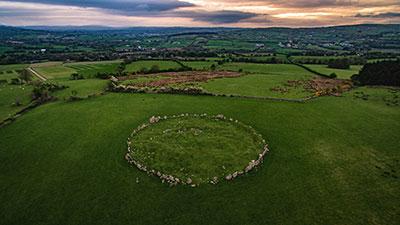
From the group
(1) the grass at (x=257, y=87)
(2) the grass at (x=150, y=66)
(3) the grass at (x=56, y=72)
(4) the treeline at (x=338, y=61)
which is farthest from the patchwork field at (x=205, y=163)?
(4) the treeline at (x=338, y=61)

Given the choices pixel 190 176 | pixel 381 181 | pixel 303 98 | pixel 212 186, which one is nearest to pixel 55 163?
pixel 190 176

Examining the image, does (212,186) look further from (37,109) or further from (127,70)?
(127,70)

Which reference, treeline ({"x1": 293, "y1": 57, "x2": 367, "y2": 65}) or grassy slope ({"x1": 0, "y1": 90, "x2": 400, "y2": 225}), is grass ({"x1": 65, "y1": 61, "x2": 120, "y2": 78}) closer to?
grassy slope ({"x1": 0, "y1": 90, "x2": 400, "y2": 225})

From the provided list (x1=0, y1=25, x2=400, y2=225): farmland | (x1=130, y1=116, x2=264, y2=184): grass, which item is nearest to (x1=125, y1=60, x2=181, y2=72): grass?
(x1=0, y1=25, x2=400, y2=225): farmland

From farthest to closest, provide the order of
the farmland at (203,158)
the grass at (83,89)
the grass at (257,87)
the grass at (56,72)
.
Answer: the grass at (56,72)
the grass at (83,89)
the grass at (257,87)
the farmland at (203,158)

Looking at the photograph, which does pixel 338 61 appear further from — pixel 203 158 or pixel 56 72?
pixel 56 72

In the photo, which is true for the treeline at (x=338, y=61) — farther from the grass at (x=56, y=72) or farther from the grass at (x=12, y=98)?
the grass at (x=12, y=98)
